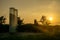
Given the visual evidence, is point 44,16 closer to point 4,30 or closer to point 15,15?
point 15,15

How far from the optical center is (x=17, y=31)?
11875 millimetres

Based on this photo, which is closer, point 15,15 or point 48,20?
point 15,15

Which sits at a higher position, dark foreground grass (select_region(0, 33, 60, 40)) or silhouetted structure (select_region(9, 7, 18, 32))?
silhouetted structure (select_region(9, 7, 18, 32))

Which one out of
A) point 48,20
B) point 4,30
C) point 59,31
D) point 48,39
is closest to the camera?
point 48,39

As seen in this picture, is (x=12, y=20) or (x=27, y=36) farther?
(x=12, y=20)

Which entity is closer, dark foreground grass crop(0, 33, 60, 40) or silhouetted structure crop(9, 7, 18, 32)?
dark foreground grass crop(0, 33, 60, 40)

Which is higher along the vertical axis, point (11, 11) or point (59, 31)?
point (11, 11)

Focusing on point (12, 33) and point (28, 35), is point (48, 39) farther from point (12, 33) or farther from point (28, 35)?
point (12, 33)

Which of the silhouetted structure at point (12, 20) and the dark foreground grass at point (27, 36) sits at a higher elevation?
the silhouetted structure at point (12, 20)

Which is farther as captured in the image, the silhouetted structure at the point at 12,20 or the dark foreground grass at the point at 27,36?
the silhouetted structure at the point at 12,20

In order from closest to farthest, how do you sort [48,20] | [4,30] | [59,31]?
[59,31], [4,30], [48,20]

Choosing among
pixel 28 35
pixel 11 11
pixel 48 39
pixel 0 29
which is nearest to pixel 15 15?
pixel 11 11

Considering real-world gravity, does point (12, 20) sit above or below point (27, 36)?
above

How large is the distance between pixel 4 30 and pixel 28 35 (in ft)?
6.84
